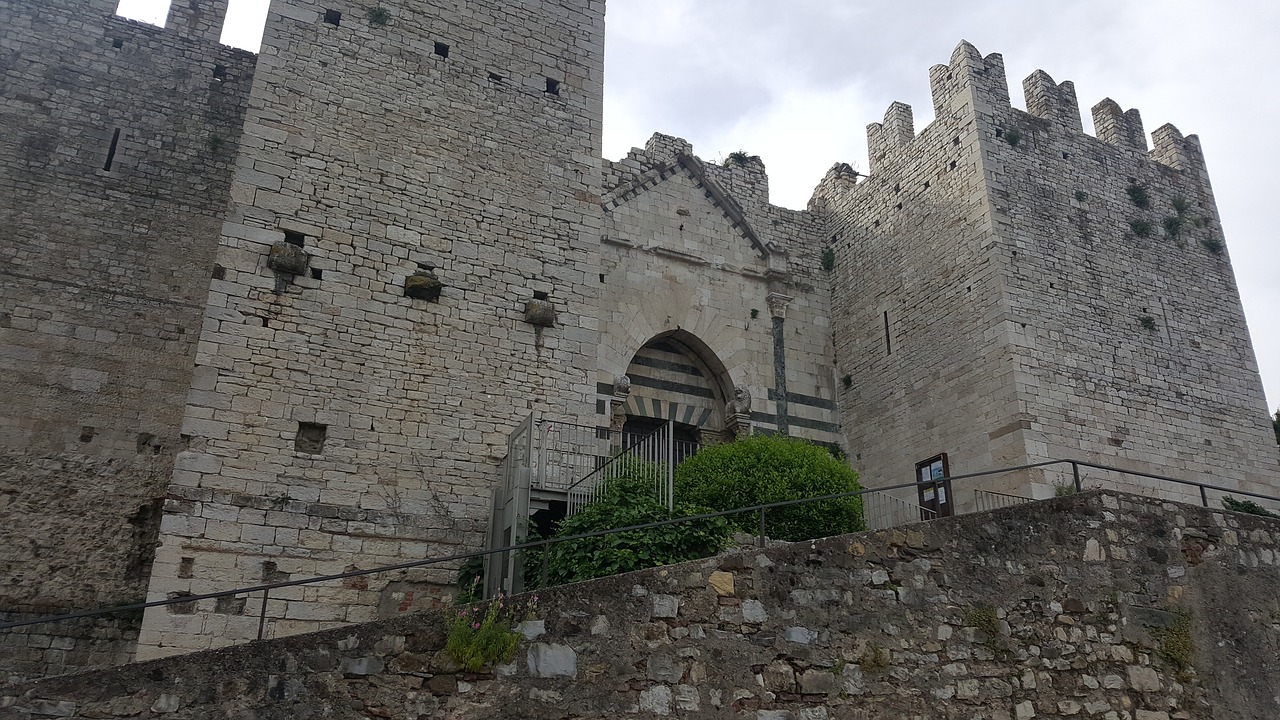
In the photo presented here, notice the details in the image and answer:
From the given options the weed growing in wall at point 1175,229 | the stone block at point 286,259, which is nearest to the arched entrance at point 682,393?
the stone block at point 286,259

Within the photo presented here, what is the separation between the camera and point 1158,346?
13.7 metres

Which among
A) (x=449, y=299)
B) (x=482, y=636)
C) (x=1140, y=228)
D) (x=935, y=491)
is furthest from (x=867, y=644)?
(x=1140, y=228)

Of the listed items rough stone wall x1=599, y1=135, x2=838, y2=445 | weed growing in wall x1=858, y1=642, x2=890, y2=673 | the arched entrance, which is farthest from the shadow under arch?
weed growing in wall x1=858, y1=642, x2=890, y2=673

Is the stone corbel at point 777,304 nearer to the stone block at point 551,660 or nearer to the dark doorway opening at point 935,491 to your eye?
the dark doorway opening at point 935,491

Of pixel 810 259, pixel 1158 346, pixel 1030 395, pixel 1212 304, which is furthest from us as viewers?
pixel 810 259

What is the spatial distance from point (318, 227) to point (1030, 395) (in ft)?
29.8

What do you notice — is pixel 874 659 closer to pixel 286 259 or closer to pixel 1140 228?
pixel 286 259

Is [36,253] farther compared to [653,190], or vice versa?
[653,190]

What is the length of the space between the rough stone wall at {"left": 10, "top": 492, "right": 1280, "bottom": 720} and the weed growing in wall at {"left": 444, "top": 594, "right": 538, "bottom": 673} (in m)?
0.08

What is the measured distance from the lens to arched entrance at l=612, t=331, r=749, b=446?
545 inches

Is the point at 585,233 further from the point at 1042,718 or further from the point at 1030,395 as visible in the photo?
the point at 1042,718

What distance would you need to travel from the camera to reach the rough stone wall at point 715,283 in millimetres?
14195

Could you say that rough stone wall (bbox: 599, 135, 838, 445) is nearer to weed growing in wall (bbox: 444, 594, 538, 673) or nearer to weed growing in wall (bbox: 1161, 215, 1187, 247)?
weed growing in wall (bbox: 1161, 215, 1187, 247)

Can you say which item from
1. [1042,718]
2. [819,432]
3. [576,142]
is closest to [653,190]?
[576,142]
